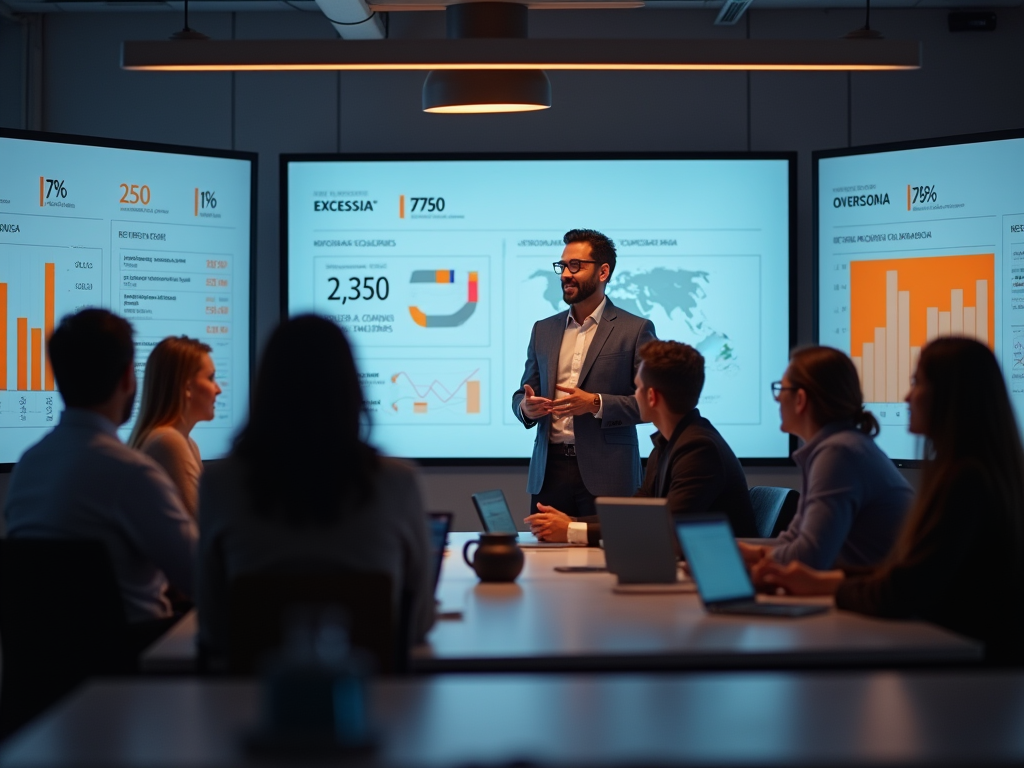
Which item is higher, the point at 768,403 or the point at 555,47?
the point at 555,47

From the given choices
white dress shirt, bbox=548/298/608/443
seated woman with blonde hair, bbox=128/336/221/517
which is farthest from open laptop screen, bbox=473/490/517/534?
white dress shirt, bbox=548/298/608/443

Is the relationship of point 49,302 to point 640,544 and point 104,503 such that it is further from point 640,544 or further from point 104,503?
point 640,544

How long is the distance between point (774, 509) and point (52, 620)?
7.71 feet

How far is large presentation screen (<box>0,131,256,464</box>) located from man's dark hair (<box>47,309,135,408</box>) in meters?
2.79

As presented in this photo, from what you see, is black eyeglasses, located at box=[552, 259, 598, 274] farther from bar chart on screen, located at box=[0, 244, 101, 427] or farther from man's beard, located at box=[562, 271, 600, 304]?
bar chart on screen, located at box=[0, 244, 101, 427]

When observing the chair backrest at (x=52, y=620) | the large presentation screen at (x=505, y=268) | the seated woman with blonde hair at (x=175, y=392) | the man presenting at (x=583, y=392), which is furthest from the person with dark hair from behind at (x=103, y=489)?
the large presentation screen at (x=505, y=268)

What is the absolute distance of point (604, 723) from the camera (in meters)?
1.46

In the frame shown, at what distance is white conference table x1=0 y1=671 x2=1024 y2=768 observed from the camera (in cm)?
130

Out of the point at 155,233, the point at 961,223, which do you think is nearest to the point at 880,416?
the point at 961,223

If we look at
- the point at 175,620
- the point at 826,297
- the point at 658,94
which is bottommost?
the point at 175,620

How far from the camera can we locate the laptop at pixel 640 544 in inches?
108

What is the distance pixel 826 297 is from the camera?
5941mm

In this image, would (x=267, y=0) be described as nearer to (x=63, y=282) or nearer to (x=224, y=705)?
(x=63, y=282)

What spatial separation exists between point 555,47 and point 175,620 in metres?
1.75
